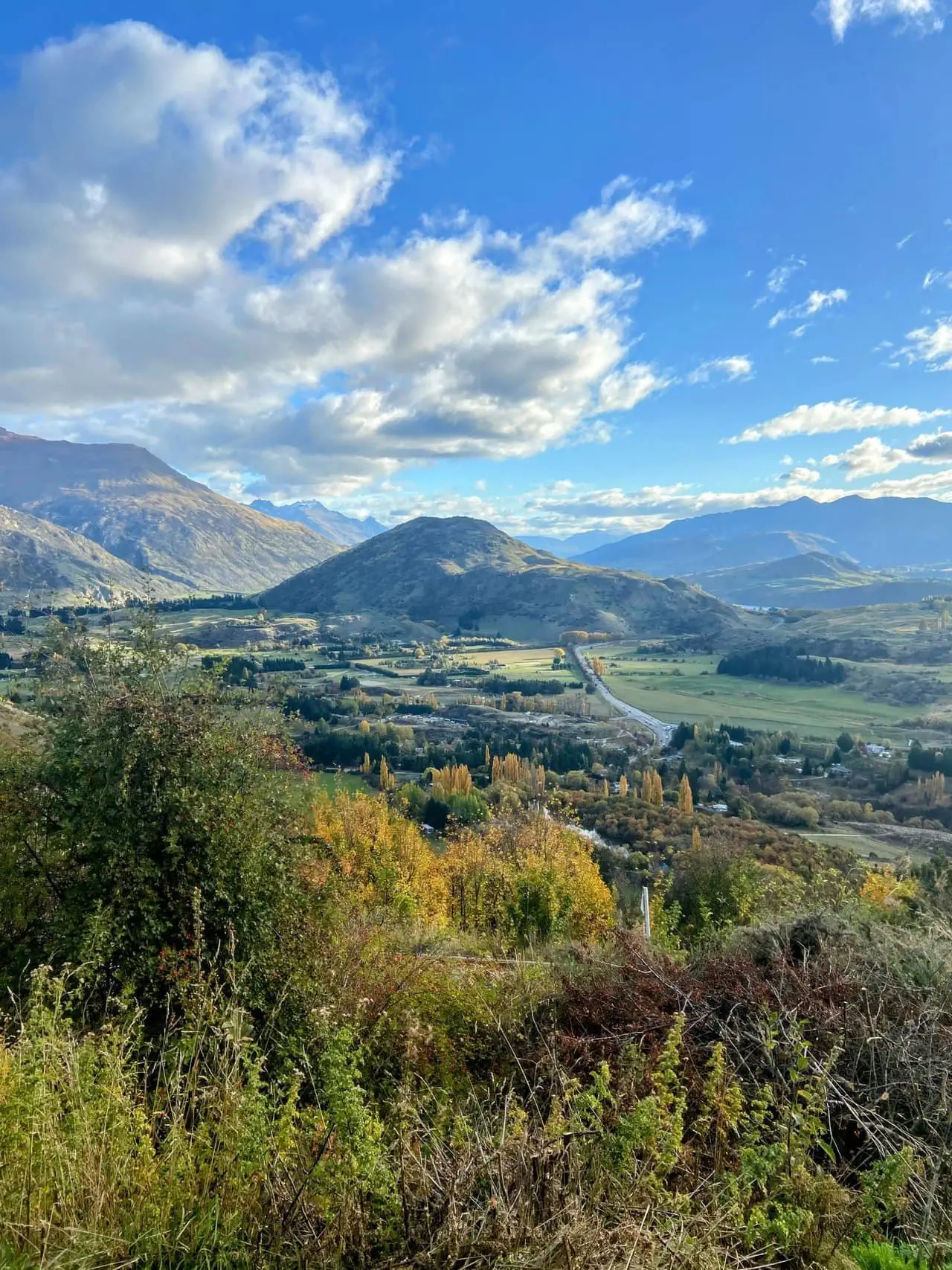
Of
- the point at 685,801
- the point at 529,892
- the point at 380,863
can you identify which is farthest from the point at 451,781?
the point at 529,892

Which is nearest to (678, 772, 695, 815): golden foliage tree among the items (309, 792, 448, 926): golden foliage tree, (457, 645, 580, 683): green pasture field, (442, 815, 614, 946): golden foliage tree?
(309, 792, 448, 926): golden foliage tree

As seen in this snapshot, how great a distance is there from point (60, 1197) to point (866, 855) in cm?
7371

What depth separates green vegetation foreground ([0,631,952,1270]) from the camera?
4137 mm

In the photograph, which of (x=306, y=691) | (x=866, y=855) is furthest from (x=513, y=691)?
(x=866, y=855)

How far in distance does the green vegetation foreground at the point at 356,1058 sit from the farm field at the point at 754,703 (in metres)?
118

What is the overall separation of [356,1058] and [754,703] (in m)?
145

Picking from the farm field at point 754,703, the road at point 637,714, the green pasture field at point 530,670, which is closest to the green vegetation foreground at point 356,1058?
the road at point 637,714

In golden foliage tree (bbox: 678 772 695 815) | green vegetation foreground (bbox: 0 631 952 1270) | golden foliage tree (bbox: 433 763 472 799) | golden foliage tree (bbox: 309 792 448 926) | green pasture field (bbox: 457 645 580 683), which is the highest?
green vegetation foreground (bbox: 0 631 952 1270)

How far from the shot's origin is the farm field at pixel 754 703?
11969cm

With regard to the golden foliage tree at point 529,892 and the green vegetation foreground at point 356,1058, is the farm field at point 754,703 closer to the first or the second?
the golden foliage tree at point 529,892

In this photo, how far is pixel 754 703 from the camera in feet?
454

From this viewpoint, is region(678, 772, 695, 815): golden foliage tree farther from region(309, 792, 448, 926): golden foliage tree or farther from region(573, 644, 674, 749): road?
region(309, 792, 448, 926): golden foliage tree

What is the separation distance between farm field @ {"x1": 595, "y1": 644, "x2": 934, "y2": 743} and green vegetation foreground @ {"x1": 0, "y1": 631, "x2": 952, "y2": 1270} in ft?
388

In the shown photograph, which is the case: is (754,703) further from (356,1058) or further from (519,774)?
(356,1058)
